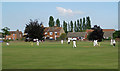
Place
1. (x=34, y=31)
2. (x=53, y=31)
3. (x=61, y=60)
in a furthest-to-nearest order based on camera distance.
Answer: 1. (x=53, y=31)
2. (x=34, y=31)
3. (x=61, y=60)

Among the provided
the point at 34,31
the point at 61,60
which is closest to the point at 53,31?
the point at 34,31

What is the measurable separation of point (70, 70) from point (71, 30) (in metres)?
129

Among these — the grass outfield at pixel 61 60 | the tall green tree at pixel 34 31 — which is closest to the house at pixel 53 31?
the tall green tree at pixel 34 31

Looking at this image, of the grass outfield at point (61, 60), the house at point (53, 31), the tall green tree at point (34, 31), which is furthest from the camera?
the house at point (53, 31)

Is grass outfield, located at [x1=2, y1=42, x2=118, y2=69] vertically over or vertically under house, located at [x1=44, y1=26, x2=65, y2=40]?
under

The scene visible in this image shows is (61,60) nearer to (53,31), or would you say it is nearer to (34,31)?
(34,31)

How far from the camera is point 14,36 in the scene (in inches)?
5797

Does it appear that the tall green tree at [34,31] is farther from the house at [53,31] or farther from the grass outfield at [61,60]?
the grass outfield at [61,60]

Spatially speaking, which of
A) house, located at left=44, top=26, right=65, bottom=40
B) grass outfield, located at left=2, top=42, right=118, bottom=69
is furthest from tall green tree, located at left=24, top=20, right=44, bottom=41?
grass outfield, located at left=2, top=42, right=118, bottom=69

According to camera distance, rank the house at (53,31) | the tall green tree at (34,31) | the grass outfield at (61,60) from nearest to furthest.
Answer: the grass outfield at (61,60)
the tall green tree at (34,31)
the house at (53,31)

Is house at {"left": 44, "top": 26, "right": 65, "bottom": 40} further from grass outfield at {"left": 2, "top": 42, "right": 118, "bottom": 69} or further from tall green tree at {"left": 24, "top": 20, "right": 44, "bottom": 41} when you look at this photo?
grass outfield at {"left": 2, "top": 42, "right": 118, "bottom": 69}

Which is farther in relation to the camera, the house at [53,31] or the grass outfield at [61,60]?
the house at [53,31]

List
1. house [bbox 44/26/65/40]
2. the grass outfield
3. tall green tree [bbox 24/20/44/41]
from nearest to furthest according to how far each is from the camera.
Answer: the grass outfield → tall green tree [bbox 24/20/44/41] → house [bbox 44/26/65/40]

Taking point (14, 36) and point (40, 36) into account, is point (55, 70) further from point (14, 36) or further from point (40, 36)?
point (14, 36)
